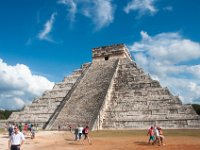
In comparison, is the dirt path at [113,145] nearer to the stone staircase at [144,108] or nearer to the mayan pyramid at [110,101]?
the stone staircase at [144,108]

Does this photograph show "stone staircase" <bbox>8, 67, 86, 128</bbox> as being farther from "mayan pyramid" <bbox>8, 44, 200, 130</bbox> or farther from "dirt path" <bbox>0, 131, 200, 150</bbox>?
"dirt path" <bbox>0, 131, 200, 150</bbox>

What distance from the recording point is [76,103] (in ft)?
101

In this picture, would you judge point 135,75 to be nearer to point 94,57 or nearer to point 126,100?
point 126,100

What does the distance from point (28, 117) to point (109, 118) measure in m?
10.3

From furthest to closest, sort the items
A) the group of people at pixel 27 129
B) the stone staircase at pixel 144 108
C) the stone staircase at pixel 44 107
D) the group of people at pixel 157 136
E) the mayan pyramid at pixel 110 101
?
1. the stone staircase at pixel 44 107
2. the mayan pyramid at pixel 110 101
3. the stone staircase at pixel 144 108
4. the group of people at pixel 27 129
5. the group of people at pixel 157 136

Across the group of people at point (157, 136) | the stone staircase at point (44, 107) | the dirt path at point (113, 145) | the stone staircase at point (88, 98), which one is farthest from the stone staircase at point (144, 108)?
the group of people at point (157, 136)

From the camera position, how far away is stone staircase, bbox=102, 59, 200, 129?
25.6 meters

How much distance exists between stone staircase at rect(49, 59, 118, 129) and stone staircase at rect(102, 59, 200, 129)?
1305mm

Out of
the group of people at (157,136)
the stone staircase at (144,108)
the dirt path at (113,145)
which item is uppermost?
the stone staircase at (144,108)

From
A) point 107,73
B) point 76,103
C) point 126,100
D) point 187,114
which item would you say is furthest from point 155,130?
point 107,73

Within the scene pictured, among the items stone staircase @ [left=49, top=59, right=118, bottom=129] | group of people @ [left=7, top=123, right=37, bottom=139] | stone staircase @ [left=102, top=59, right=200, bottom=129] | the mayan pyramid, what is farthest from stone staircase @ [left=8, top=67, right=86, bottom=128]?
stone staircase @ [left=102, top=59, right=200, bottom=129]

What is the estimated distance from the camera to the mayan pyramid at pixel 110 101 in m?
26.4

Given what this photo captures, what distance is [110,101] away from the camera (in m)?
30.1

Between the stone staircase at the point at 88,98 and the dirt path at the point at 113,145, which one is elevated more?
the stone staircase at the point at 88,98
